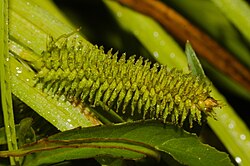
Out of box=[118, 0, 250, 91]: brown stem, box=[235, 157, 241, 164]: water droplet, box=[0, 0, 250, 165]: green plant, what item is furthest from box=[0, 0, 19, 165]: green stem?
box=[118, 0, 250, 91]: brown stem

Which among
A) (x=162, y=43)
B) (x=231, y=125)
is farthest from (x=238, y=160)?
(x=162, y=43)

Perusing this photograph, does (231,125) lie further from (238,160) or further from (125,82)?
(125,82)

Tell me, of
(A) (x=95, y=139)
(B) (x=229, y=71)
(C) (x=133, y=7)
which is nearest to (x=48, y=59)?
(A) (x=95, y=139)

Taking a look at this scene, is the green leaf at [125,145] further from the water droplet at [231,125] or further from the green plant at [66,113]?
the water droplet at [231,125]

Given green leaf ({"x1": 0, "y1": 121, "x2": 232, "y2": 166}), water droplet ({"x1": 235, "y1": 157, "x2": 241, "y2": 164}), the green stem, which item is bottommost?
water droplet ({"x1": 235, "y1": 157, "x2": 241, "y2": 164})

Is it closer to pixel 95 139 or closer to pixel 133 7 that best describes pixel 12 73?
pixel 95 139

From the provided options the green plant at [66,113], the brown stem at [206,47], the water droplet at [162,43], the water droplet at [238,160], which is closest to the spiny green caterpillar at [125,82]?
the green plant at [66,113]

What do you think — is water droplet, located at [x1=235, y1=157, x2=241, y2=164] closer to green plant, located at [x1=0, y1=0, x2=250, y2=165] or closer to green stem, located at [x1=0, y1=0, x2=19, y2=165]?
→ green plant, located at [x1=0, y1=0, x2=250, y2=165]
